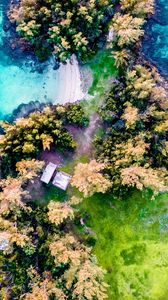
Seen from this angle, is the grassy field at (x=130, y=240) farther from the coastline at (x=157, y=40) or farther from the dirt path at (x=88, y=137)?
the coastline at (x=157, y=40)

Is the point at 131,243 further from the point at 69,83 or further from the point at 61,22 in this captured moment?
the point at 61,22

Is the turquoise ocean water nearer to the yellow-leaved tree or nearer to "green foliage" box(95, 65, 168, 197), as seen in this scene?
"green foliage" box(95, 65, 168, 197)

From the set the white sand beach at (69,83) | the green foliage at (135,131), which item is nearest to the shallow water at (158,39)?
the green foliage at (135,131)

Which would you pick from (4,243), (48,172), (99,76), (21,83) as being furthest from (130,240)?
(21,83)

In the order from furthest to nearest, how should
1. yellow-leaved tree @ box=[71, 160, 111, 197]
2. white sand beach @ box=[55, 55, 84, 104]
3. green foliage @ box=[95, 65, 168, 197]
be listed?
white sand beach @ box=[55, 55, 84, 104] → green foliage @ box=[95, 65, 168, 197] → yellow-leaved tree @ box=[71, 160, 111, 197]

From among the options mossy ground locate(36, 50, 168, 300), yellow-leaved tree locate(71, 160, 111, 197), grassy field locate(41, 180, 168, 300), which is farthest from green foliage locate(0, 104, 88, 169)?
grassy field locate(41, 180, 168, 300)
